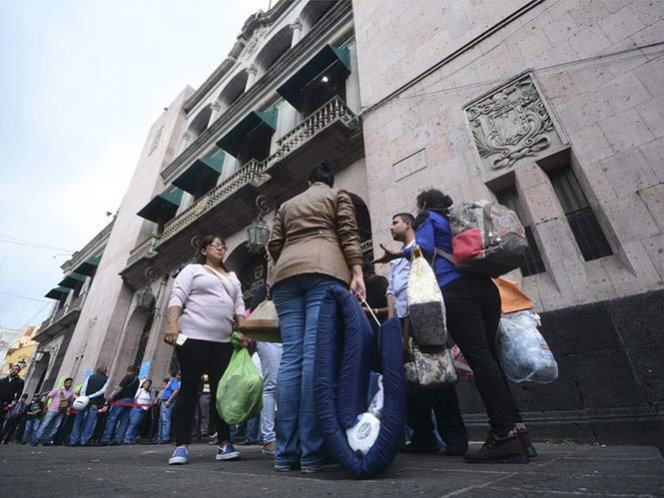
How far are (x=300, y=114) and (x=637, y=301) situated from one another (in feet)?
29.0

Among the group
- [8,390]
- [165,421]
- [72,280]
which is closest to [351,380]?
[165,421]

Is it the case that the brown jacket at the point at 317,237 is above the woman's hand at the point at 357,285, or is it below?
above

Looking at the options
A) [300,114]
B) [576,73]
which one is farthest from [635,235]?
[300,114]

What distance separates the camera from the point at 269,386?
3.11 meters

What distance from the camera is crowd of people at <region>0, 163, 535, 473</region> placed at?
1670 millimetres

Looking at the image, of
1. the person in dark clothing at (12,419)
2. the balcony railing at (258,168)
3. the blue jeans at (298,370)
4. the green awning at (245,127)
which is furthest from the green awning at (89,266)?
the blue jeans at (298,370)

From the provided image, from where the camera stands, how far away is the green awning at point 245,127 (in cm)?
1028

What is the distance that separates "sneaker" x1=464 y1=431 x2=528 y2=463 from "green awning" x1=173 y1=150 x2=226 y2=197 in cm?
1175

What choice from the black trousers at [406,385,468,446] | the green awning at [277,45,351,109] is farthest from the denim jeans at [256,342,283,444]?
the green awning at [277,45,351,109]

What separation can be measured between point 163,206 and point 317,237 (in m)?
13.1

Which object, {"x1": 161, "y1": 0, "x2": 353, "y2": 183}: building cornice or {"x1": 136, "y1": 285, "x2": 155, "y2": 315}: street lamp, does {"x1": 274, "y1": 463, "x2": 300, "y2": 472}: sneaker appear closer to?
{"x1": 161, "y1": 0, "x2": 353, "y2": 183}: building cornice

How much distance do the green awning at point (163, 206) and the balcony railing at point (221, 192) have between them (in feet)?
4.10

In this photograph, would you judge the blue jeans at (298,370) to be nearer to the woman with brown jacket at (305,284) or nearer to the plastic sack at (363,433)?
the woman with brown jacket at (305,284)

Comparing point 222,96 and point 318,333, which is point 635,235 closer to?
point 318,333
